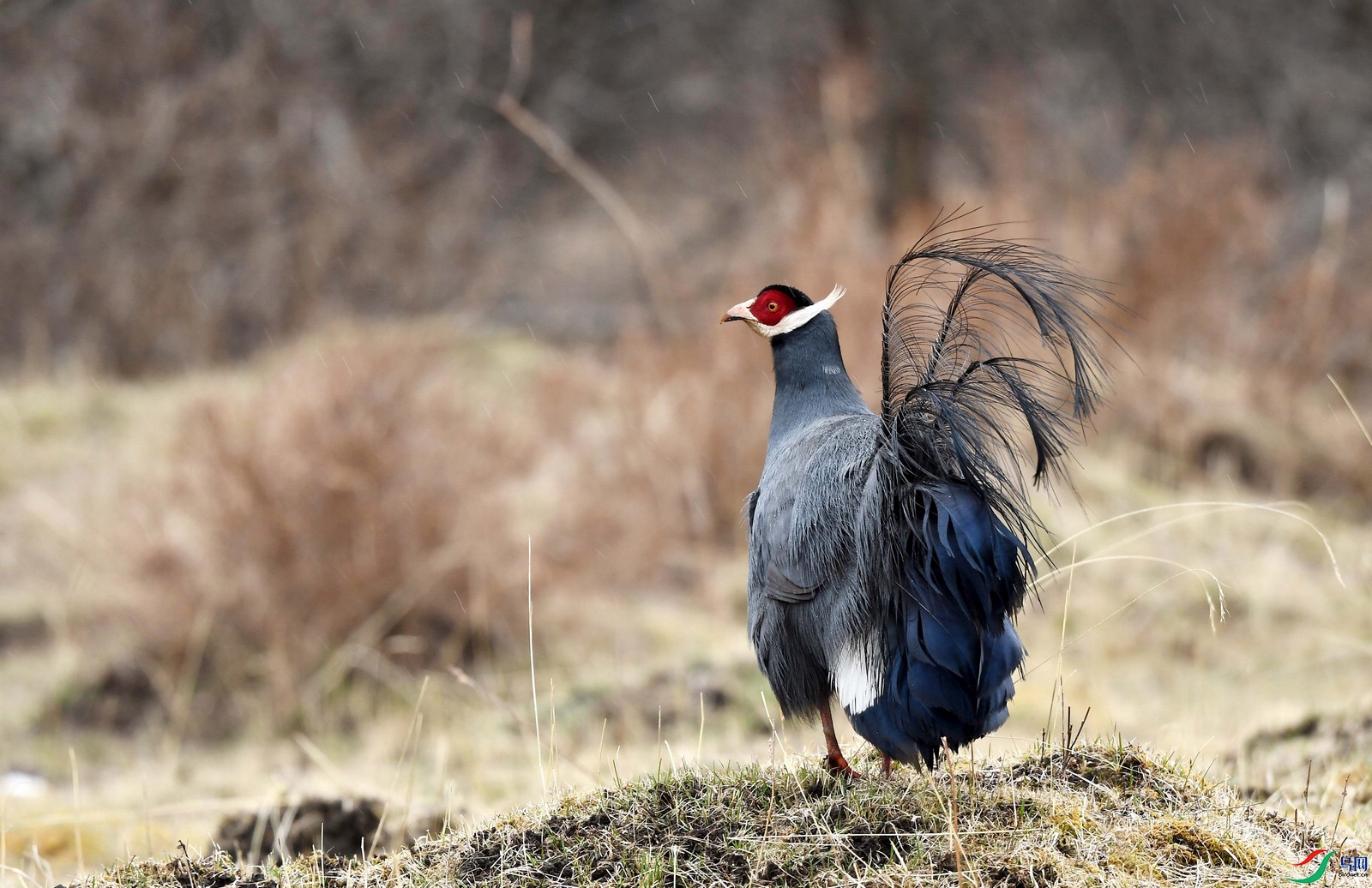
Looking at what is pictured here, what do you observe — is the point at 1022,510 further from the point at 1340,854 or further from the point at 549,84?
the point at 549,84

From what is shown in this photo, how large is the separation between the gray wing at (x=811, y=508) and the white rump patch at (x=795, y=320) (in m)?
0.26

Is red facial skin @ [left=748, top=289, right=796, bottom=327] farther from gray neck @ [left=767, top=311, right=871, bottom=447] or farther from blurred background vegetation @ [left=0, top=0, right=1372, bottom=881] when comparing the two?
blurred background vegetation @ [left=0, top=0, right=1372, bottom=881]

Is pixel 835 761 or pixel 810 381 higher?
pixel 810 381

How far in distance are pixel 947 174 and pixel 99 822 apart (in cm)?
1363

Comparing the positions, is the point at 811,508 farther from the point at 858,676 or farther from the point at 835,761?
the point at 835,761

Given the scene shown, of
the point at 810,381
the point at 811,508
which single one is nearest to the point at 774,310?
the point at 810,381

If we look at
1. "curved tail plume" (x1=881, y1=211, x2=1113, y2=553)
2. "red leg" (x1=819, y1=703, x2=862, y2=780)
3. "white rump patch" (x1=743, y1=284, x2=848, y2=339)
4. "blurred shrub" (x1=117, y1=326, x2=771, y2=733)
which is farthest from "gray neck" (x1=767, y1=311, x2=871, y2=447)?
"blurred shrub" (x1=117, y1=326, x2=771, y2=733)

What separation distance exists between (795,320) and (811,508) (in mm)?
507

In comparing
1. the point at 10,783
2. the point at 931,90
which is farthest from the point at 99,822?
the point at 931,90

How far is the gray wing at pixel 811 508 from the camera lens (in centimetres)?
228

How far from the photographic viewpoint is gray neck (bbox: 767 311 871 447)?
2582 millimetres

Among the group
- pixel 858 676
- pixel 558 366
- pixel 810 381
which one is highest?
pixel 558 366

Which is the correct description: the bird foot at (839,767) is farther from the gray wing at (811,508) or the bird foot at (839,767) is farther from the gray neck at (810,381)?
the gray neck at (810,381)

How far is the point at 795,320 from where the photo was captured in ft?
Answer: 8.58
